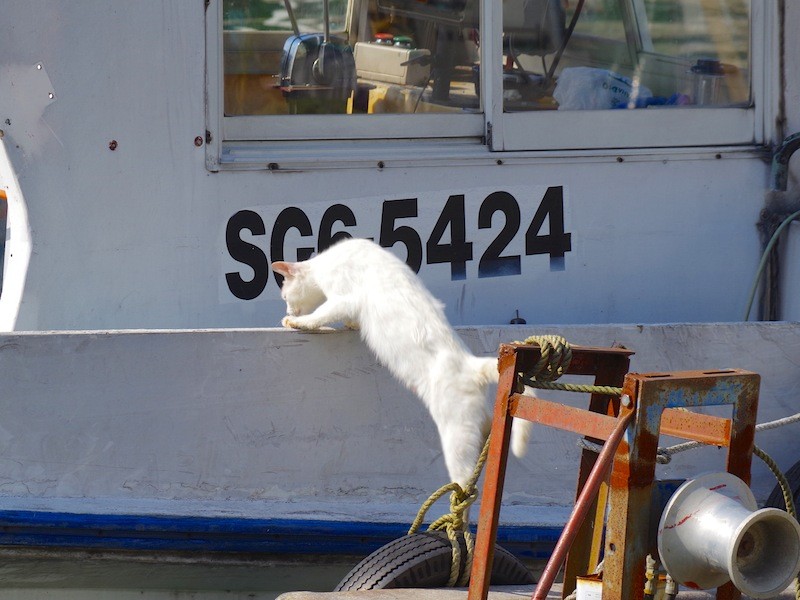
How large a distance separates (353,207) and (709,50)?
1439 mm

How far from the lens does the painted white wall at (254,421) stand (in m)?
3.28

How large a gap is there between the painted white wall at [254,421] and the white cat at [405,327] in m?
0.13

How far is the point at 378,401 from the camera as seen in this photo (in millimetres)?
3373

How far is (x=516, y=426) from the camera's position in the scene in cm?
295

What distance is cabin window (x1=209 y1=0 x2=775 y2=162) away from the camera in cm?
356

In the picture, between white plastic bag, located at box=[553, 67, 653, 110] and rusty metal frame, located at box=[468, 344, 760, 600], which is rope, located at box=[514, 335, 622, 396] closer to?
rusty metal frame, located at box=[468, 344, 760, 600]

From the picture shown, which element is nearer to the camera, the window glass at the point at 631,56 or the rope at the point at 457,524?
the rope at the point at 457,524

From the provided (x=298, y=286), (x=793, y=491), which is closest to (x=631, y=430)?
(x=793, y=491)

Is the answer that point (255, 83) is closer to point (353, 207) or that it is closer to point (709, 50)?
point (353, 207)

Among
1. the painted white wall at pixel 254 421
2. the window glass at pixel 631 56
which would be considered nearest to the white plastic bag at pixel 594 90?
the window glass at pixel 631 56

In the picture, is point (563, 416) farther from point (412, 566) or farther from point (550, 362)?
point (412, 566)

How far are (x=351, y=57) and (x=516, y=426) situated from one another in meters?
1.46

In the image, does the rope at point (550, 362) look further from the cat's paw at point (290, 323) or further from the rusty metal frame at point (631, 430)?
the cat's paw at point (290, 323)

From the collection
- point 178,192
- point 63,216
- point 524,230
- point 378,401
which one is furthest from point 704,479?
point 63,216
